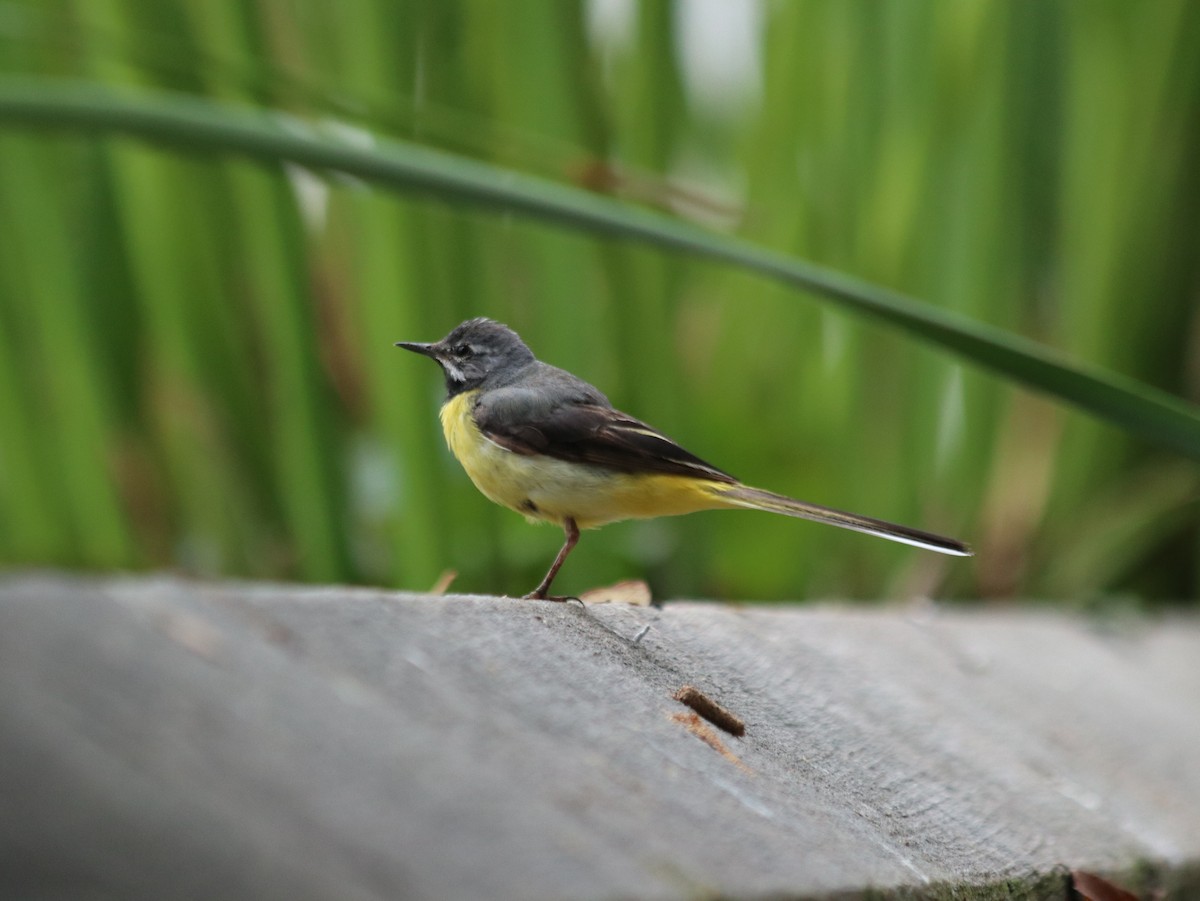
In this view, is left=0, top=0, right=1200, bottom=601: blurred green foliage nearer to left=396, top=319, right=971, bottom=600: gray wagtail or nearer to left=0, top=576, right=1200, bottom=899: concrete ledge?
left=396, top=319, right=971, bottom=600: gray wagtail

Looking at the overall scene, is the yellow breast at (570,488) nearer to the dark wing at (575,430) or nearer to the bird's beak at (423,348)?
the dark wing at (575,430)

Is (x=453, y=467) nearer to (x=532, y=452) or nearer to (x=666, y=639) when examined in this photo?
(x=532, y=452)

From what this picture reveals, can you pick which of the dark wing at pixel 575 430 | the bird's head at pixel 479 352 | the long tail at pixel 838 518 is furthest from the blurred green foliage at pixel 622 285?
the long tail at pixel 838 518

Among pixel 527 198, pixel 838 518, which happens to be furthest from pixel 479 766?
pixel 838 518

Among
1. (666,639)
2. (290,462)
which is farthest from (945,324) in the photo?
(290,462)

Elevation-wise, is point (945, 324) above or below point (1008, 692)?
above

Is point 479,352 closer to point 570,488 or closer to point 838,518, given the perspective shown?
point 570,488
